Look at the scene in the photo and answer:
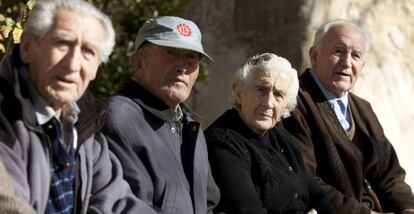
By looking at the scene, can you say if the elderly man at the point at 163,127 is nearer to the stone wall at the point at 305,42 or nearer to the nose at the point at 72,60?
the nose at the point at 72,60

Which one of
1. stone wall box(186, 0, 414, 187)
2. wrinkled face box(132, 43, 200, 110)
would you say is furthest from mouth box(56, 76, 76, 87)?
stone wall box(186, 0, 414, 187)

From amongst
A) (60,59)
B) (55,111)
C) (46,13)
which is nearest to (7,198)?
(55,111)

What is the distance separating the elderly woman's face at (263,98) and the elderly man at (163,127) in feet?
1.26

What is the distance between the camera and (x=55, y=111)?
377 cm

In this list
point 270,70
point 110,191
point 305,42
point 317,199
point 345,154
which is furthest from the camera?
point 305,42

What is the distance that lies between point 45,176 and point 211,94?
443 centimetres

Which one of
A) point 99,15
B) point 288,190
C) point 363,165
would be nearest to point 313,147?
point 363,165

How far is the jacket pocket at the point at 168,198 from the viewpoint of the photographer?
13.9 feet

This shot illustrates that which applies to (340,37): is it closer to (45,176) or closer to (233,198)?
(233,198)

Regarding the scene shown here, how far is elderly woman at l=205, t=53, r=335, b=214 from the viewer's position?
4660 millimetres

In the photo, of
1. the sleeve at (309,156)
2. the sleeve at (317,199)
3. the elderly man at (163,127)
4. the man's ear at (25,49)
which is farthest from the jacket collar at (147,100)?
the sleeve at (309,156)

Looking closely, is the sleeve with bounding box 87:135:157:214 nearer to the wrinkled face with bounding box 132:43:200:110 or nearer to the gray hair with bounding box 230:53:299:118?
the wrinkled face with bounding box 132:43:200:110

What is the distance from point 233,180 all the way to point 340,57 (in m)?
1.33

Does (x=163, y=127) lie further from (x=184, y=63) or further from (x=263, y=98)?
(x=263, y=98)
